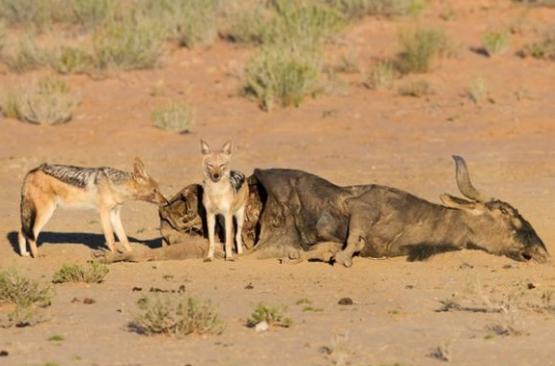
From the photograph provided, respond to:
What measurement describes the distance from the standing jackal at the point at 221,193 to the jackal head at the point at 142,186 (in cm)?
72

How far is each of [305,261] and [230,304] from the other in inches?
76.3

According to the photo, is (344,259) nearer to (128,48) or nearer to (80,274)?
(80,274)

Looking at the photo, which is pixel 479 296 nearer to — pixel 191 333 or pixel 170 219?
pixel 191 333

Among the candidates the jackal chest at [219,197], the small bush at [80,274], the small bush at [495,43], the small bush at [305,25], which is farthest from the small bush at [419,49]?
the small bush at [80,274]

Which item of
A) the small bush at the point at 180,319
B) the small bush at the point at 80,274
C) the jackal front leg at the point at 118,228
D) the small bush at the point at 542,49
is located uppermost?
the small bush at the point at 180,319

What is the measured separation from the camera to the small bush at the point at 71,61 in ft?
83.5

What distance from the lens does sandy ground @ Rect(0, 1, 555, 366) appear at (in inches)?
360

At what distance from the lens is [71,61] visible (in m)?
25.5

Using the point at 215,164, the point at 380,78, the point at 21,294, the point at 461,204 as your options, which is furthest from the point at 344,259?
the point at 380,78

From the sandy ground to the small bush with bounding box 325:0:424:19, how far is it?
31 centimetres

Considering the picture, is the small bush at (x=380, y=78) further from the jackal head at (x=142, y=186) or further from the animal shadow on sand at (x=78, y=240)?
the jackal head at (x=142, y=186)

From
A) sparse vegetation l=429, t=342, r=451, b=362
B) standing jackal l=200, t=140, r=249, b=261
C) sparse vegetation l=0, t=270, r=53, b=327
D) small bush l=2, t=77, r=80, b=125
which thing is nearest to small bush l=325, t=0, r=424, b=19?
small bush l=2, t=77, r=80, b=125

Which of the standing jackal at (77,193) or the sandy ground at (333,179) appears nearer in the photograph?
the sandy ground at (333,179)

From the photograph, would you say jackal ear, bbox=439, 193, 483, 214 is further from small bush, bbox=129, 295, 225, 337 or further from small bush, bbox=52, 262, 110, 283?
small bush, bbox=129, 295, 225, 337
